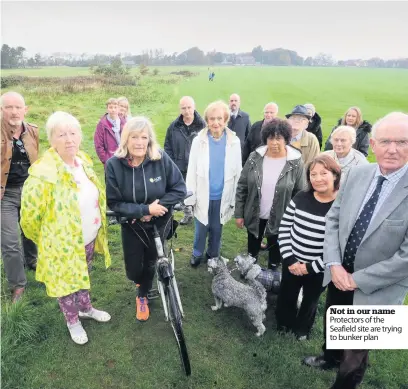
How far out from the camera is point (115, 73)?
129ft

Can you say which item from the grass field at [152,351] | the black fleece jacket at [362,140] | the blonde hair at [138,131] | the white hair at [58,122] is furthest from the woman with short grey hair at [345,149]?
the white hair at [58,122]

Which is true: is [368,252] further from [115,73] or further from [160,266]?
[115,73]

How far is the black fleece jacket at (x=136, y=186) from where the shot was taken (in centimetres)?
337

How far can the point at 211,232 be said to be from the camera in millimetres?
5012

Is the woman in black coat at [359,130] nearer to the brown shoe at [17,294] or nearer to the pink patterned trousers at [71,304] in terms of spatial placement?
the pink patterned trousers at [71,304]

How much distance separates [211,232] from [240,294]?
4.40 ft

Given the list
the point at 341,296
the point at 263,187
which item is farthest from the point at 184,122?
the point at 341,296

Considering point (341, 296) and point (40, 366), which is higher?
point (341, 296)

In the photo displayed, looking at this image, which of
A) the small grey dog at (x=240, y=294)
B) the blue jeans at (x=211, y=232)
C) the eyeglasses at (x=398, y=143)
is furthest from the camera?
the blue jeans at (x=211, y=232)

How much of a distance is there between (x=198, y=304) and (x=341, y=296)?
6.58 feet

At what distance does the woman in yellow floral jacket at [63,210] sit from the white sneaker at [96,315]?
37cm

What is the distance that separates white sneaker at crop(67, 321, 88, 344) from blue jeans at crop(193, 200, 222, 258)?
2.05 metres

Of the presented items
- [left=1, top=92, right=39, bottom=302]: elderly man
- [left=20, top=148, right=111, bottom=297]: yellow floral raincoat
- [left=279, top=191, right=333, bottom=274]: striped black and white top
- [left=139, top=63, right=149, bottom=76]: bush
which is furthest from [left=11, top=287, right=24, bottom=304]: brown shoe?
[left=139, top=63, right=149, bottom=76]: bush

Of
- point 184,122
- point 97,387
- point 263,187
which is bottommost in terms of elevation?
point 97,387
